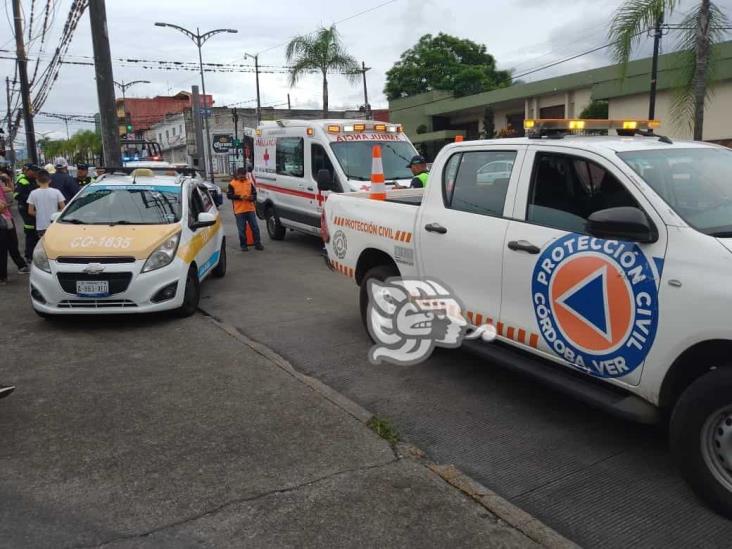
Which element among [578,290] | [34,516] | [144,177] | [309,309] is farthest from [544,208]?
[144,177]

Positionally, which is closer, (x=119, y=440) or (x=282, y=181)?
(x=119, y=440)

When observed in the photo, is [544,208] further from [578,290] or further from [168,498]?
[168,498]

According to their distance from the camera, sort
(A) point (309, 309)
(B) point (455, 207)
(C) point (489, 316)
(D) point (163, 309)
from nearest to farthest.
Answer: (C) point (489, 316) < (B) point (455, 207) < (D) point (163, 309) < (A) point (309, 309)

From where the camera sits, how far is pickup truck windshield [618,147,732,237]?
11.3ft

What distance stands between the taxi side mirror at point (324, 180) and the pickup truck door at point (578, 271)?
21.2ft

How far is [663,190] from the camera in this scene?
3.61m

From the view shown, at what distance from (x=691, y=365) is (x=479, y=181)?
2.05m

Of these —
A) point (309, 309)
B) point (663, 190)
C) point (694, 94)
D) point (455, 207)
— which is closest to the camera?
point (663, 190)

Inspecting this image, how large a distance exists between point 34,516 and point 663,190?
3780 mm

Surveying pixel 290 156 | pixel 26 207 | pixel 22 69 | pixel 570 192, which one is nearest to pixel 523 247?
pixel 570 192

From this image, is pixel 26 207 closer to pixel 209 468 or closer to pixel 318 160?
pixel 318 160

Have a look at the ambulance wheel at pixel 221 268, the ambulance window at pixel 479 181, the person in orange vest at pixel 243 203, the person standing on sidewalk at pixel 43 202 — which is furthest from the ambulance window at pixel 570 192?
the person in orange vest at pixel 243 203

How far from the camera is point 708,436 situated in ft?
10.2

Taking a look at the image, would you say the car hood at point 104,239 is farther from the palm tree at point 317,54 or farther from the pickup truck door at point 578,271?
the palm tree at point 317,54
